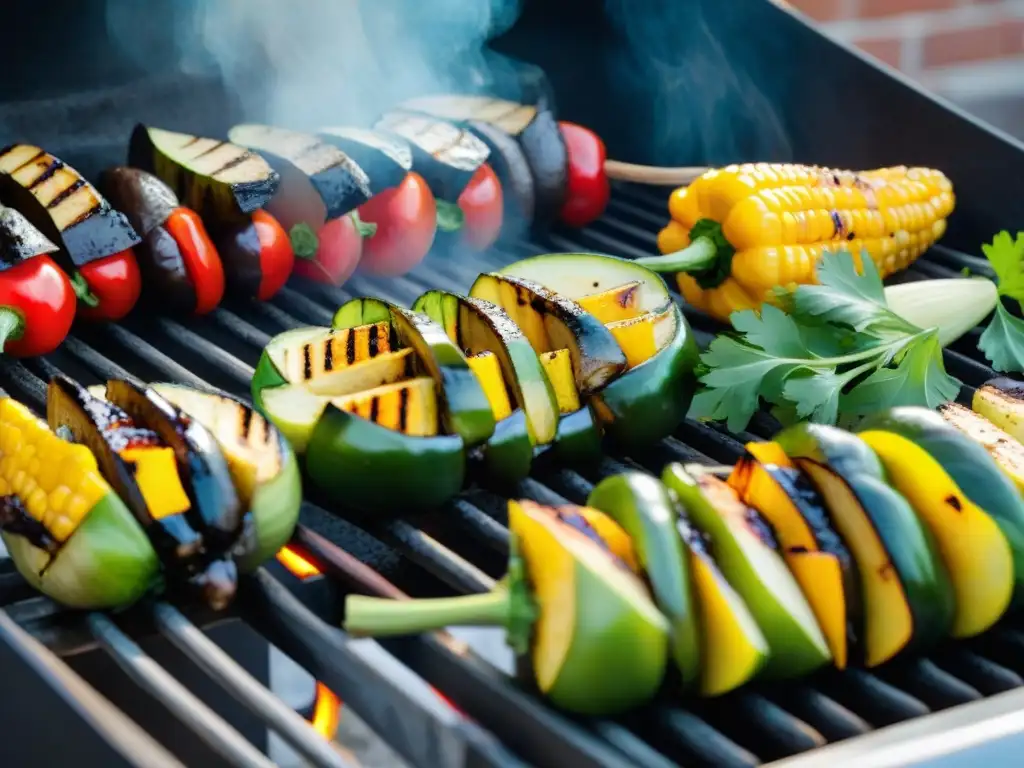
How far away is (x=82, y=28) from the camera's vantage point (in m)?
2.72

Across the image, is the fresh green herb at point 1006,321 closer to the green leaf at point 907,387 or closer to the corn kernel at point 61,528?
the green leaf at point 907,387

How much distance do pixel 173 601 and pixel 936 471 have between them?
3.02 feet

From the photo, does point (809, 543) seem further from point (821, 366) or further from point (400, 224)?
point (400, 224)

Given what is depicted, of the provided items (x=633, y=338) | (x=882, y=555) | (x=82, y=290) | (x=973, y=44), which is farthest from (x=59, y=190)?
(x=973, y=44)

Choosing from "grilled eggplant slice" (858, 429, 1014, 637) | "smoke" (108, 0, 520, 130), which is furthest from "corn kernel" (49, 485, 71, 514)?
"smoke" (108, 0, 520, 130)

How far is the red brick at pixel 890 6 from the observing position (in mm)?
4262

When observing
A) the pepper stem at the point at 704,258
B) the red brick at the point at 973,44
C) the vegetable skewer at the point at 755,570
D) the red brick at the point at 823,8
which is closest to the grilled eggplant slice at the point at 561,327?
the vegetable skewer at the point at 755,570

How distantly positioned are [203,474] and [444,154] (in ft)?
4.49

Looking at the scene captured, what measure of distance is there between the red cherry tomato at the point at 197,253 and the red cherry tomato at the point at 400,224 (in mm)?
361

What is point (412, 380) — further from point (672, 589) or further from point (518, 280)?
point (672, 589)

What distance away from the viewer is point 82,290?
2.20 meters

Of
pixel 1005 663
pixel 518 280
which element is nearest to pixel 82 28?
pixel 518 280

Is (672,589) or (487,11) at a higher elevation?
(487,11)

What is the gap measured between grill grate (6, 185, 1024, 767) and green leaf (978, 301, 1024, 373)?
0.55 m
